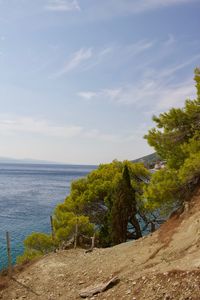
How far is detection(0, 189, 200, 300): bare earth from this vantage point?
47.3 ft

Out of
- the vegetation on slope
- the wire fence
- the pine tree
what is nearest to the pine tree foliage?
the vegetation on slope

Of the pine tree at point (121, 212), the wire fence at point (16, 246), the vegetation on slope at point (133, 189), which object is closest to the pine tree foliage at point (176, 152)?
the vegetation on slope at point (133, 189)

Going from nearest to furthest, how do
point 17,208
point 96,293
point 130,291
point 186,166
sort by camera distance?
point 130,291 → point 96,293 → point 186,166 → point 17,208

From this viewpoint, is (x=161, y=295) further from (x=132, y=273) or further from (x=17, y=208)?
(x=17, y=208)

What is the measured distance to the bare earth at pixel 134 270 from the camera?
14430 millimetres

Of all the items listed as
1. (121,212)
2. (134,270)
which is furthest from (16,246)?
(134,270)

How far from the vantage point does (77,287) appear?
19000 mm

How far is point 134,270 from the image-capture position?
17938 millimetres

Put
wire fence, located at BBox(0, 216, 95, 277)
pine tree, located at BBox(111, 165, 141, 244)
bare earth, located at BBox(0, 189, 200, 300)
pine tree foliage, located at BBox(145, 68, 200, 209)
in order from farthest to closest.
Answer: pine tree, located at BBox(111, 165, 141, 244)
wire fence, located at BBox(0, 216, 95, 277)
pine tree foliage, located at BBox(145, 68, 200, 209)
bare earth, located at BBox(0, 189, 200, 300)

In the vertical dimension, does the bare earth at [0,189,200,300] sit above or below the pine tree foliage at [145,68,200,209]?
below

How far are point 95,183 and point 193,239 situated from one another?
2264 centimetres

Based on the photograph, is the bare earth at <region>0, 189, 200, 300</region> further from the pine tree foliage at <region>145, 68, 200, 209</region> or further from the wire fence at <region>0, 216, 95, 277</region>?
the wire fence at <region>0, 216, 95, 277</region>

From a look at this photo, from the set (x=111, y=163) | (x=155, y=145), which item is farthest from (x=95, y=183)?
(x=155, y=145)

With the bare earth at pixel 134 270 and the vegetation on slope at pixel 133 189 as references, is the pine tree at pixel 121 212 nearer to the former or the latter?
the vegetation on slope at pixel 133 189
